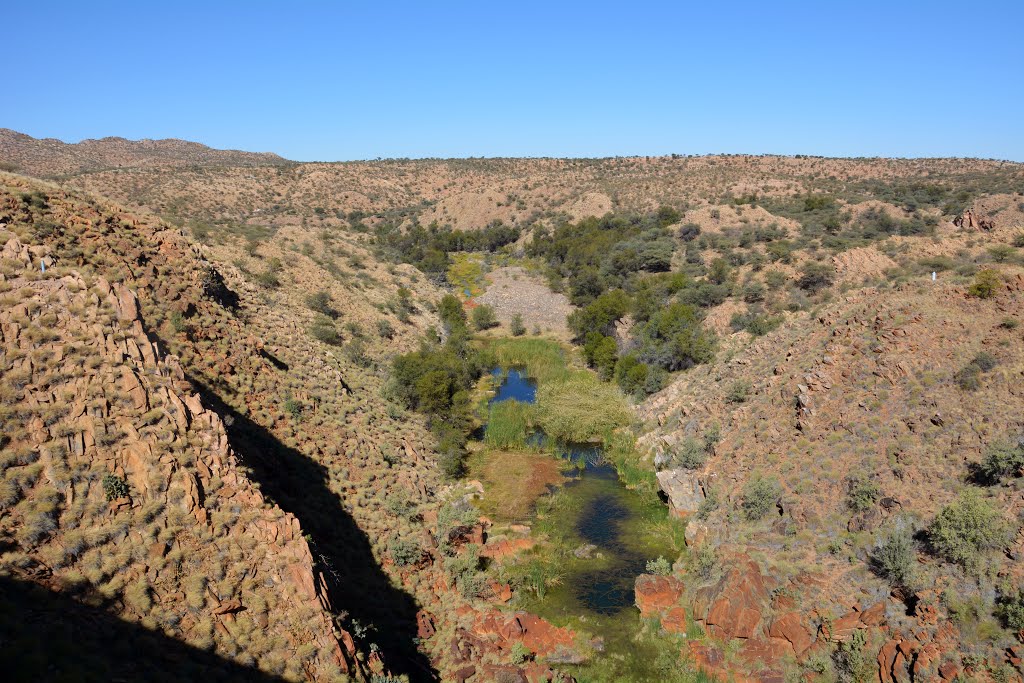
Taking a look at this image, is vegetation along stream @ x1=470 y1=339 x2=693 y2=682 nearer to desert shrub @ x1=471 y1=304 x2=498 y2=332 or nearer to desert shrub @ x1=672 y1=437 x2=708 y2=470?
desert shrub @ x1=672 y1=437 x2=708 y2=470

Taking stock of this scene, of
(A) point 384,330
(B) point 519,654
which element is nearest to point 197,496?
(B) point 519,654

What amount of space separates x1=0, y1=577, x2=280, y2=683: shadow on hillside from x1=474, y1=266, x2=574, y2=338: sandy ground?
38718 millimetres

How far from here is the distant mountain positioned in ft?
271

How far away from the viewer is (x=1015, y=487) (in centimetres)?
1403

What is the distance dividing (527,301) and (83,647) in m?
47.0

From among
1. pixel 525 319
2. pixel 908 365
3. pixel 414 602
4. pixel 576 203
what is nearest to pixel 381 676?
pixel 414 602

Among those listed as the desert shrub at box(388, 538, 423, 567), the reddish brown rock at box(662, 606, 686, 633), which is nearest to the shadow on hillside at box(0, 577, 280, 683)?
the desert shrub at box(388, 538, 423, 567)

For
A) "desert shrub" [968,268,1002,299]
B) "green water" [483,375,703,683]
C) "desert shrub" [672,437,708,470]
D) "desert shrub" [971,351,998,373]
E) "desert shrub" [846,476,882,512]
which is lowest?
"green water" [483,375,703,683]

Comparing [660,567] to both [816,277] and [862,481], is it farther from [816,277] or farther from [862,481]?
[816,277]

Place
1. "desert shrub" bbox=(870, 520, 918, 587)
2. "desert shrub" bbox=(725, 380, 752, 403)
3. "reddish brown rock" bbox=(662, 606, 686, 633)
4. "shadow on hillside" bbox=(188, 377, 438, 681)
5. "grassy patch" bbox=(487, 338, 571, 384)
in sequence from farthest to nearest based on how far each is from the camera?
"grassy patch" bbox=(487, 338, 571, 384), "desert shrub" bbox=(725, 380, 752, 403), "reddish brown rock" bbox=(662, 606, 686, 633), "desert shrub" bbox=(870, 520, 918, 587), "shadow on hillside" bbox=(188, 377, 438, 681)

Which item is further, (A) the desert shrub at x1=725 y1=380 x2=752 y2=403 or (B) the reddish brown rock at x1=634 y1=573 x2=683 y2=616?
(A) the desert shrub at x1=725 y1=380 x2=752 y2=403

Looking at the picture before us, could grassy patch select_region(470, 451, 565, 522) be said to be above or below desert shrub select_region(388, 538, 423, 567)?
below

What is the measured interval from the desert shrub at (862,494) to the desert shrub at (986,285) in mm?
9049

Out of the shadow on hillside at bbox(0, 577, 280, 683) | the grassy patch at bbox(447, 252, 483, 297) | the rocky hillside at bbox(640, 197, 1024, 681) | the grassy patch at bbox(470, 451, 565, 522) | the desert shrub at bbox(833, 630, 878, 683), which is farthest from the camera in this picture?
the grassy patch at bbox(447, 252, 483, 297)
